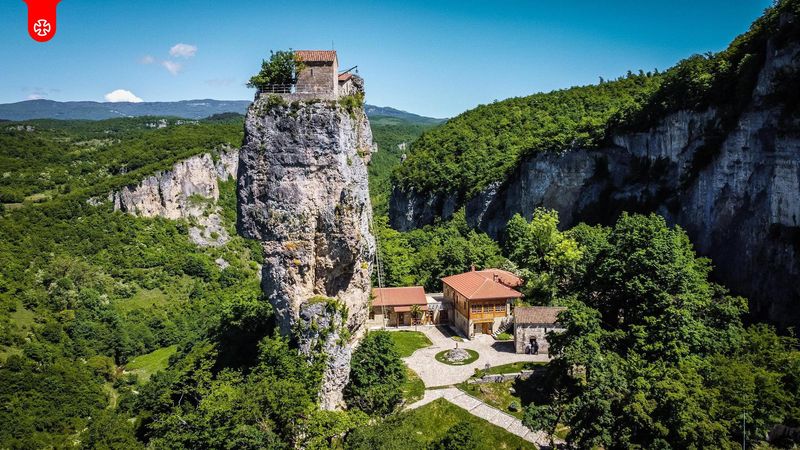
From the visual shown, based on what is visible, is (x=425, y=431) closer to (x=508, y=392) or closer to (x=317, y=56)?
(x=508, y=392)

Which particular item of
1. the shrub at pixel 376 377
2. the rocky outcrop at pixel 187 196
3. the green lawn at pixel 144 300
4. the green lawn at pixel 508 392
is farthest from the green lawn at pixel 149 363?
the green lawn at pixel 508 392

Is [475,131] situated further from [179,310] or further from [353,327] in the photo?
[353,327]

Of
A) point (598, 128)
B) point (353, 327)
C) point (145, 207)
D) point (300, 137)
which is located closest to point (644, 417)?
point (353, 327)

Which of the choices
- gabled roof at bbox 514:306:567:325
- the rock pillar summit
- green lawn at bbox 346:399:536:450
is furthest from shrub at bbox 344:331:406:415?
gabled roof at bbox 514:306:567:325

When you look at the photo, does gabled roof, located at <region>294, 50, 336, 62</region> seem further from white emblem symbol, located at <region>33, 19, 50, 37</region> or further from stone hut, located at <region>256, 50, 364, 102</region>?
white emblem symbol, located at <region>33, 19, 50, 37</region>

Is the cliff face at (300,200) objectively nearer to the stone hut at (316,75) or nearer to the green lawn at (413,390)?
the stone hut at (316,75)
